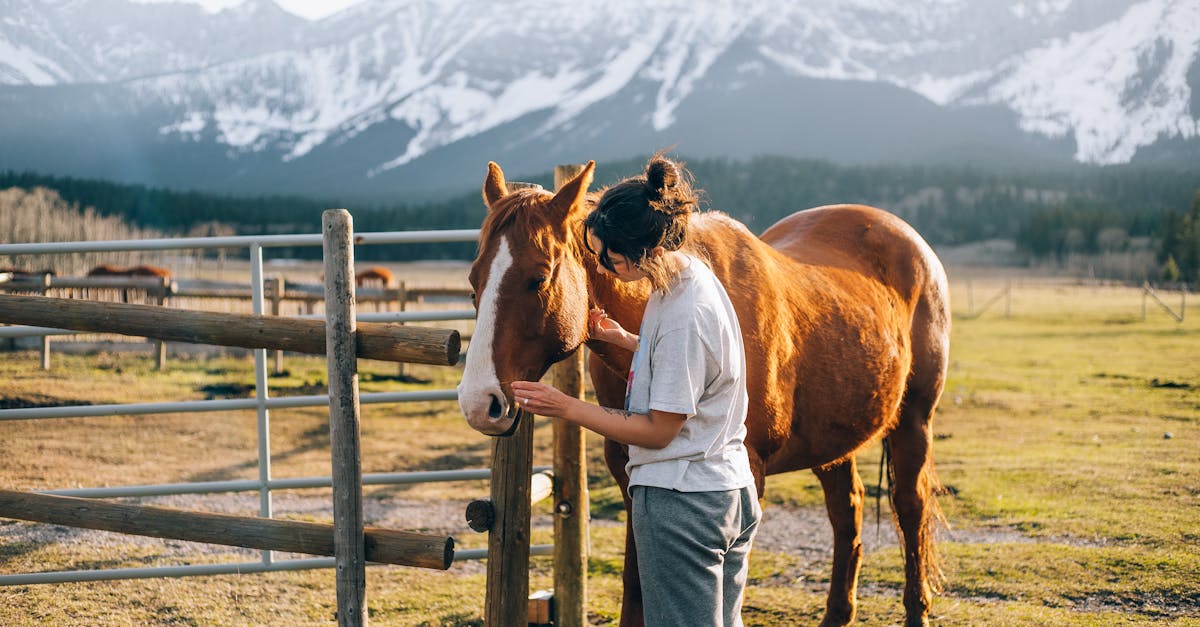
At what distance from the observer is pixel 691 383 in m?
2.00

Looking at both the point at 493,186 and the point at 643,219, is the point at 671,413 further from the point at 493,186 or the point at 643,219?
the point at 493,186

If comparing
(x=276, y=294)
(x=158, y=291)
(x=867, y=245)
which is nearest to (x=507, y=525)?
(x=867, y=245)

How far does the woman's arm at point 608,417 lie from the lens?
6.61 feet

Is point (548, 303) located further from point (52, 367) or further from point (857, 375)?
point (52, 367)

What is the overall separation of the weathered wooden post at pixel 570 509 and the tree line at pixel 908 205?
4743cm

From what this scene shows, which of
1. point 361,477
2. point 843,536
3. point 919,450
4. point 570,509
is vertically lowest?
point 843,536

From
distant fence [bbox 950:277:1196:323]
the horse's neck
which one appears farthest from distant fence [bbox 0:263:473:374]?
distant fence [bbox 950:277:1196:323]

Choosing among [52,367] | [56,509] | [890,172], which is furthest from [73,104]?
[56,509]

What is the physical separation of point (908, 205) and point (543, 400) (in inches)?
3997

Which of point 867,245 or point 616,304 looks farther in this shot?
point 867,245

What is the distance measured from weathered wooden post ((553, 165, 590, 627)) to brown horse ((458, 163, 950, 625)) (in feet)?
1.91

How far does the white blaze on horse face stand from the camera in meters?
2.16

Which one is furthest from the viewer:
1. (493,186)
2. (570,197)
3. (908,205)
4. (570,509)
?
(908,205)

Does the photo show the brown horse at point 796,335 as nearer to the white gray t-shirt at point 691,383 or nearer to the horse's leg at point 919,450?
the horse's leg at point 919,450
